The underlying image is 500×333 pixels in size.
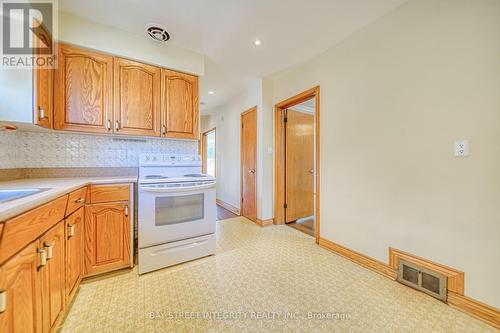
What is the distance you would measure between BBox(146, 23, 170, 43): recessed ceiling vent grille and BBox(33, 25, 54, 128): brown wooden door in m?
0.83

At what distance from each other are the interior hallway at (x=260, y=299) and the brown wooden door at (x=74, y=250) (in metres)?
0.15

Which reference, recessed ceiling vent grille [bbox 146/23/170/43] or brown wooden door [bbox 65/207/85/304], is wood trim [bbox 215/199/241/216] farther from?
recessed ceiling vent grille [bbox 146/23/170/43]

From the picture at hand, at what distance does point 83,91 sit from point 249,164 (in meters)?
2.44

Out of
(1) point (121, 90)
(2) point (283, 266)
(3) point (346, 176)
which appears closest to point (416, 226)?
(3) point (346, 176)

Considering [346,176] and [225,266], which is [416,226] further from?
[225,266]

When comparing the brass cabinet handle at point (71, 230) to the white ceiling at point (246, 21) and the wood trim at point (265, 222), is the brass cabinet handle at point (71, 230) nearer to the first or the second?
the white ceiling at point (246, 21)

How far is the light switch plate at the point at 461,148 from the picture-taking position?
139cm

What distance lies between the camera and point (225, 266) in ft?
6.50

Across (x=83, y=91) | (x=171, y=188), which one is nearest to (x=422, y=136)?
(x=171, y=188)

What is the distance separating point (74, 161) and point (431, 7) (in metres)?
3.59

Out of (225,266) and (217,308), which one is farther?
(225,266)

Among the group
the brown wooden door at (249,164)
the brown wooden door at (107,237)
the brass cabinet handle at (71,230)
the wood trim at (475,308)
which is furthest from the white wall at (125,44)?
the wood trim at (475,308)

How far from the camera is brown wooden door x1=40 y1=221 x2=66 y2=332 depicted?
1.00 meters

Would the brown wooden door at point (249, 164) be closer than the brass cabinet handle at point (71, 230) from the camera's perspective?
No
